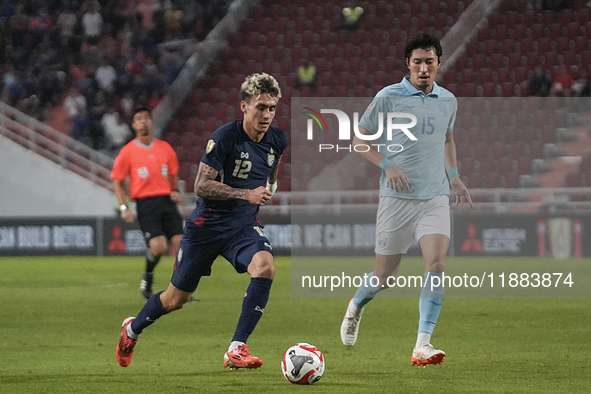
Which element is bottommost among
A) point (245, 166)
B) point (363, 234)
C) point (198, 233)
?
point (363, 234)

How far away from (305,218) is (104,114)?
595cm

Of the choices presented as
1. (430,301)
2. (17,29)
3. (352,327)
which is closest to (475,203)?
(352,327)

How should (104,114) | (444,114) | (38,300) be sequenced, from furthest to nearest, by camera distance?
(104,114) → (38,300) → (444,114)

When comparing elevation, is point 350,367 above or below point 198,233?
below

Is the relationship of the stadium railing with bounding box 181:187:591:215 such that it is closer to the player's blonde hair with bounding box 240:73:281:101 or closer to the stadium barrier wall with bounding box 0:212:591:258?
the stadium barrier wall with bounding box 0:212:591:258

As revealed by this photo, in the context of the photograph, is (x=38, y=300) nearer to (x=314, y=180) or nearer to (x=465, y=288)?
(x=465, y=288)

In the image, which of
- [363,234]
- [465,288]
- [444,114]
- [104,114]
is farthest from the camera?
[104,114]

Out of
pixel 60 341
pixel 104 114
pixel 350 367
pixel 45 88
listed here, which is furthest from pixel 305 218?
pixel 350 367

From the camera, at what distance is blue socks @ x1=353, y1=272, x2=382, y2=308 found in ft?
25.5

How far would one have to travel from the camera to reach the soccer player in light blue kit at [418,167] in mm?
7133

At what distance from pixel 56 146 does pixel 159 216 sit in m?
12.1

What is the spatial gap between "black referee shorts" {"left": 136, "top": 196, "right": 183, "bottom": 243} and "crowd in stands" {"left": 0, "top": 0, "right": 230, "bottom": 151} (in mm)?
11322

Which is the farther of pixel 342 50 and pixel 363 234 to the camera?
pixel 342 50

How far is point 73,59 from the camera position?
24.5 meters
